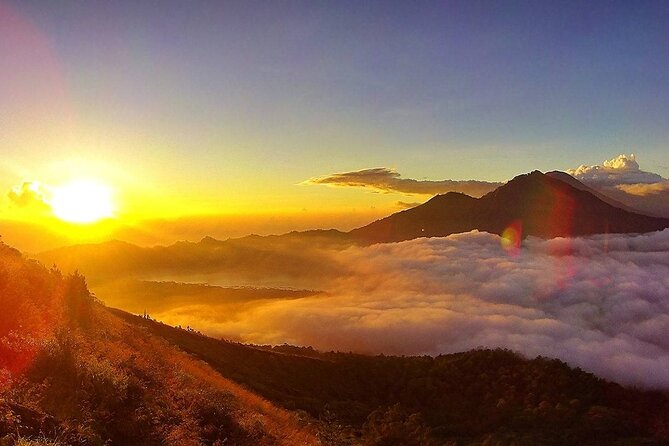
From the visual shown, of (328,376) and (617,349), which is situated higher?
(328,376)

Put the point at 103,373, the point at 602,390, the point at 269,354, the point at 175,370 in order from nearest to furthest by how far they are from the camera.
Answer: the point at 103,373, the point at 175,370, the point at 269,354, the point at 602,390

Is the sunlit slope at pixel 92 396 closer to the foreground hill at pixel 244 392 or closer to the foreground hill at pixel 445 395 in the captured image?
the foreground hill at pixel 244 392

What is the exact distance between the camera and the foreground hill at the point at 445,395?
5284 cm

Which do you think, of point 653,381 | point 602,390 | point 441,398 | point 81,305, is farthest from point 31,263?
point 653,381

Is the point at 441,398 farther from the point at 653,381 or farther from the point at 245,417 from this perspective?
the point at 653,381

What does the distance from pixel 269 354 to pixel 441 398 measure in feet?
97.1

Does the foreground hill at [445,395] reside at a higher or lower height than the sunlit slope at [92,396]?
lower

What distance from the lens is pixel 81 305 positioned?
27.2m

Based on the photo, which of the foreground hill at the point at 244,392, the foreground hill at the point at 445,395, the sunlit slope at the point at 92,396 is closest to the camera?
the sunlit slope at the point at 92,396

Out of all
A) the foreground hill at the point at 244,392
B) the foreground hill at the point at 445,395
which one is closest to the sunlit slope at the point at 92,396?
the foreground hill at the point at 244,392

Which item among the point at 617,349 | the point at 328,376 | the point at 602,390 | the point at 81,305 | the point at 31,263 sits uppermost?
the point at 31,263

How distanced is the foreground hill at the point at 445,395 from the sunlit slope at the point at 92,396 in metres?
26.6

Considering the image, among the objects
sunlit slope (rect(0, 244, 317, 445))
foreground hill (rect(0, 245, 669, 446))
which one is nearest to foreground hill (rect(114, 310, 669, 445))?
foreground hill (rect(0, 245, 669, 446))

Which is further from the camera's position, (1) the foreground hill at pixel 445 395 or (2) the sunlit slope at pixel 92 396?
(1) the foreground hill at pixel 445 395
